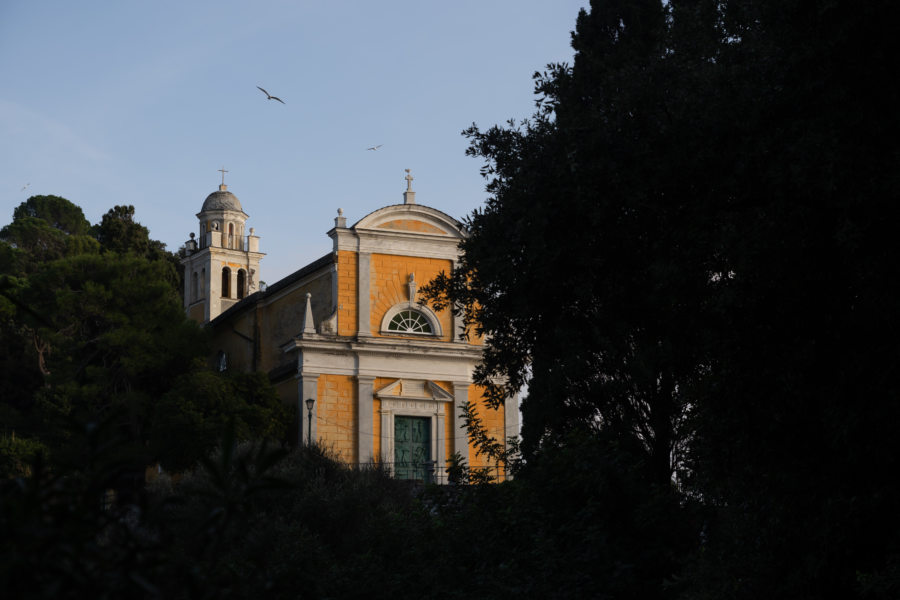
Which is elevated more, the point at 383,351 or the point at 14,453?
the point at 383,351

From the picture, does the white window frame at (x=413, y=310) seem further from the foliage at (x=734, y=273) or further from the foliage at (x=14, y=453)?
the foliage at (x=734, y=273)

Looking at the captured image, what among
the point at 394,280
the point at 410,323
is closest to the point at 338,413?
the point at 410,323

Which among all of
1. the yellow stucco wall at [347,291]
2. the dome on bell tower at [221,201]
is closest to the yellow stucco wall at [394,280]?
the yellow stucco wall at [347,291]

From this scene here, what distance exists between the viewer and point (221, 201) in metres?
56.3

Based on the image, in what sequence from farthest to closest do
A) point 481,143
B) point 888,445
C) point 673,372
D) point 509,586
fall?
point 481,143 < point 673,372 < point 509,586 < point 888,445

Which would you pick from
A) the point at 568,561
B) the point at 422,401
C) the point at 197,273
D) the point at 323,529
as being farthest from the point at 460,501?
the point at 197,273

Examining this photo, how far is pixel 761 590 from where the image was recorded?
32.0 ft

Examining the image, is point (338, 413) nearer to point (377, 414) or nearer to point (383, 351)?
point (377, 414)

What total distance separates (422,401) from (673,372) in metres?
20.4

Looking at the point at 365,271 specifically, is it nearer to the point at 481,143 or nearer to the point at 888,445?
the point at 481,143

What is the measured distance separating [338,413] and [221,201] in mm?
25997

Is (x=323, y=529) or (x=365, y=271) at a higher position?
(x=365, y=271)

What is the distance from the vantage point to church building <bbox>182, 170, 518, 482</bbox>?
33125 millimetres

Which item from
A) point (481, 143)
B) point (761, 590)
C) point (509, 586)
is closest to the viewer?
point (761, 590)
